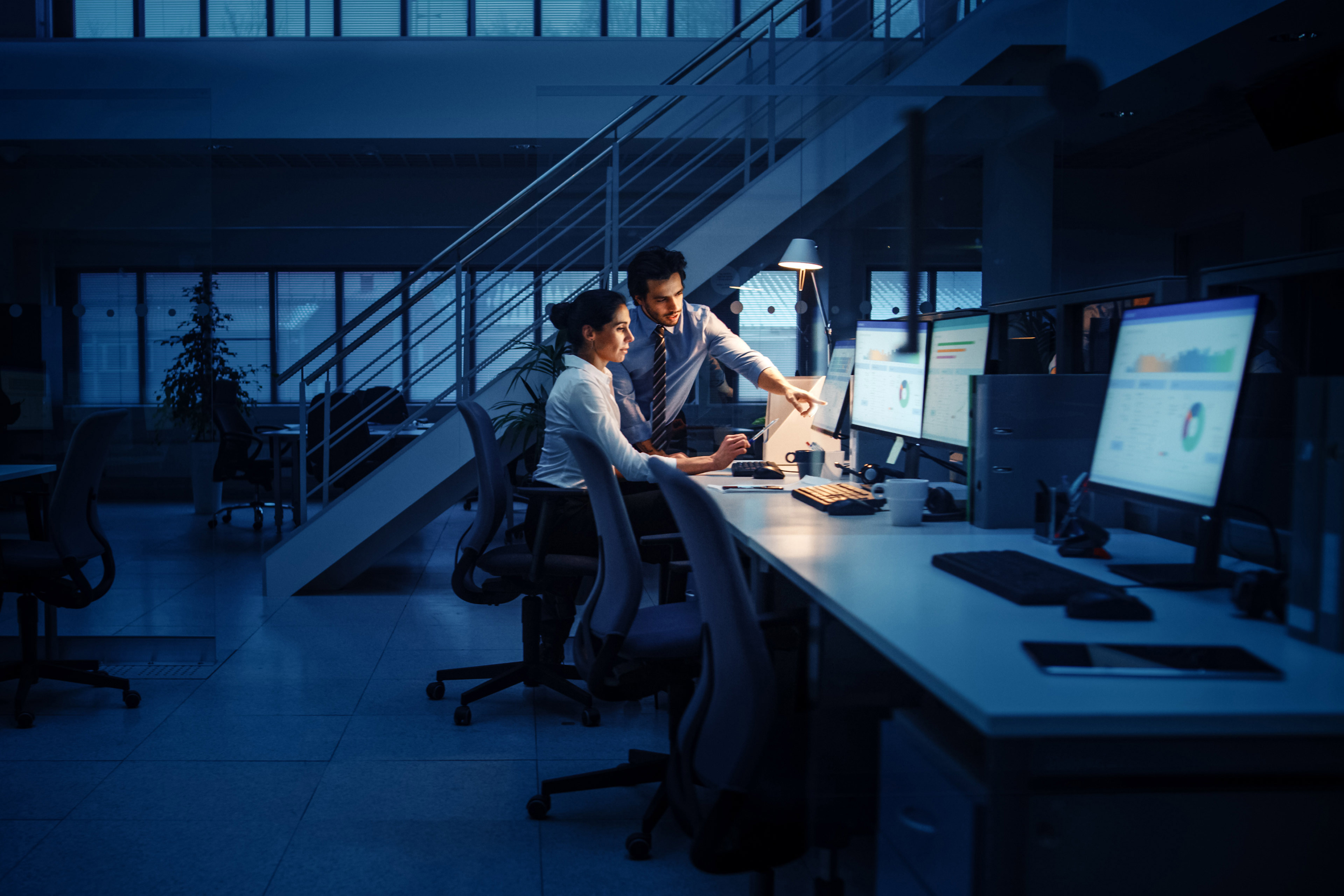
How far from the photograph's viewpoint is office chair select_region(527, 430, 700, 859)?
6.75 ft

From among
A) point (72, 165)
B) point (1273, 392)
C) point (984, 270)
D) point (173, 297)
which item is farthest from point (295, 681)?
point (984, 270)

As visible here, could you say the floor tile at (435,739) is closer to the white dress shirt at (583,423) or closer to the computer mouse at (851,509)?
the white dress shirt at (583,423)

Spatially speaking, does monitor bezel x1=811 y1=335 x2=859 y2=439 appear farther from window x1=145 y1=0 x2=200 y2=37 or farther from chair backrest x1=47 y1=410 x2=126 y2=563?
window x1=145 y1=0 x2=200 y2=37

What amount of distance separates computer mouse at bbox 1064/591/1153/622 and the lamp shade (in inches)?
146

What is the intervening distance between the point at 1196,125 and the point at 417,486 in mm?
4738

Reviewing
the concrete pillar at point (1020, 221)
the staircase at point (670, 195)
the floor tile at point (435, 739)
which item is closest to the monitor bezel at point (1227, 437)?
the floor tile at point (435, 739)

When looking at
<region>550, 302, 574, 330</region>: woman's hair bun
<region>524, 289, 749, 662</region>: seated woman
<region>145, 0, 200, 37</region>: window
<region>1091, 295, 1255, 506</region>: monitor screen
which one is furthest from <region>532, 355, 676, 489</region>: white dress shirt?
<region>145, 0, 200, 37</region>: window

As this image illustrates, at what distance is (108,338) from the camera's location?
3.64 meters

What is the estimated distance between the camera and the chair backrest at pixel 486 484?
2.96 m

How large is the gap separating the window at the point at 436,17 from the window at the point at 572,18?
0.70 metres

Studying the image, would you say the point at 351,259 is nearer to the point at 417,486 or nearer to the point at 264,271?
the point at 264,271

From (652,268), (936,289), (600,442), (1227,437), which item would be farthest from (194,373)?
(1227,437)

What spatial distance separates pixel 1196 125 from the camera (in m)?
5.29

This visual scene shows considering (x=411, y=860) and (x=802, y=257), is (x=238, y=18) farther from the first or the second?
(x=411, y=860)
